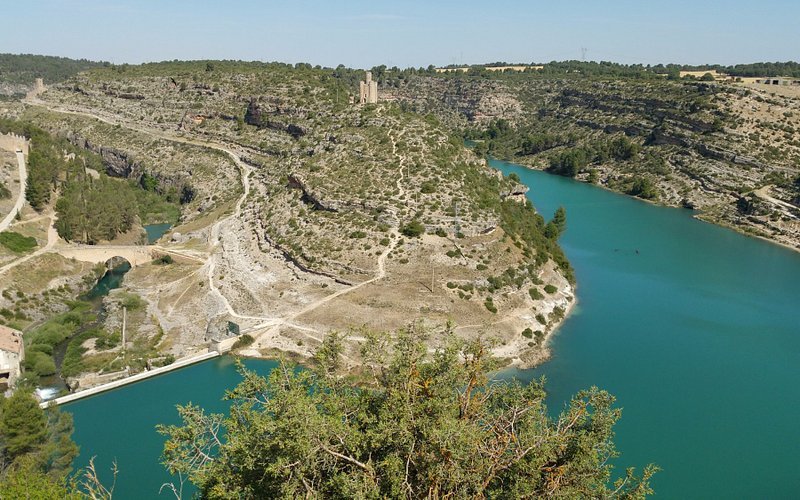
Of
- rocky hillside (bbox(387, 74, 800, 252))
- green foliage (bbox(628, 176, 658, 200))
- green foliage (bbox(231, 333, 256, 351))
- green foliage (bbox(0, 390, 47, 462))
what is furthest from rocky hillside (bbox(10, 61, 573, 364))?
rocky hillside (bbox(387, 74, 800, 252))

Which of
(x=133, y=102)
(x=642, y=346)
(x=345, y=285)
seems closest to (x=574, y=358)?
(x=642, y=346)

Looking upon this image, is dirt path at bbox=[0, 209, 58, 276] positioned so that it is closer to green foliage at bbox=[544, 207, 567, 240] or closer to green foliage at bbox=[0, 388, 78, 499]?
green foliage at bbox=[0, 388, 78, 499]

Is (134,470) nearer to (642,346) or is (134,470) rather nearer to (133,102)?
(642,346)

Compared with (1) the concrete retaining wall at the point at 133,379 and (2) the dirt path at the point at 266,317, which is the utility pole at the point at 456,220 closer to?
(2) the dirt path at the point at 266,317

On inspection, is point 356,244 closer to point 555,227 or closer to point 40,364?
point 555,227

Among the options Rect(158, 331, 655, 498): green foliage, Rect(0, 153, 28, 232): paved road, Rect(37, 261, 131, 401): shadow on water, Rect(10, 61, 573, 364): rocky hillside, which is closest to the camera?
Rect(158, 331, 655, 498): green foliage

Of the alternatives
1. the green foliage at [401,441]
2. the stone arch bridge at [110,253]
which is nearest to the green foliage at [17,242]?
the stone arch bridge at [110,253]
